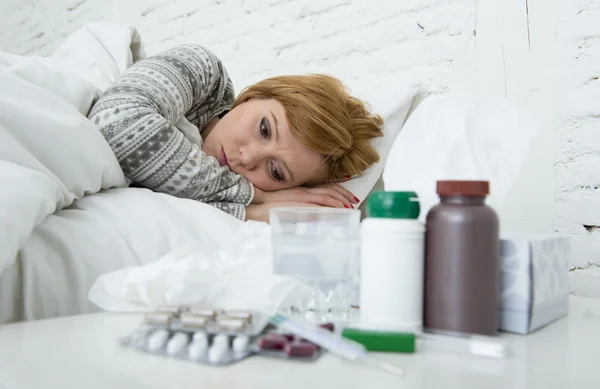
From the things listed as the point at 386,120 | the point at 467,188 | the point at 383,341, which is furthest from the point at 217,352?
the point at 386,120

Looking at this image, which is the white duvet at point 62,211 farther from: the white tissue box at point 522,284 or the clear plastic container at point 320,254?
the white tissue box at point 522,284

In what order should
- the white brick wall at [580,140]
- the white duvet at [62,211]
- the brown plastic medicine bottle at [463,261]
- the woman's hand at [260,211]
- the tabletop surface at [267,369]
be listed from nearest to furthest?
the tabletop surface at [267,369] < the brown plastic medicine bottle at [463,261] < the white duvet at [62,211] < the white brick wall at [580,140] < the woman's hand at [260,211]

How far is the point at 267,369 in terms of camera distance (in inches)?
16.6

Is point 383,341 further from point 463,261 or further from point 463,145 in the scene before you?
point 463,145

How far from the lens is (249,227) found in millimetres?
881

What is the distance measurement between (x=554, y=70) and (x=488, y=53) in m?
0.16

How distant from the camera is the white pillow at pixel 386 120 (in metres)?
1.36

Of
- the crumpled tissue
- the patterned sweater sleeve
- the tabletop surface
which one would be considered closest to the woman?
the patterned sweater sleeve

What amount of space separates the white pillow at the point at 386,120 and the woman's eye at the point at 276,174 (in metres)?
0.16

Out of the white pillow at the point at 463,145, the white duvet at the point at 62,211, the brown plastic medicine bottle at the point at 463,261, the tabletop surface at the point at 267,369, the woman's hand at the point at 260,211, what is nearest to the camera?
the tabletop surface at the point at 267,369

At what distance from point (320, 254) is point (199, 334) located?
177 mm

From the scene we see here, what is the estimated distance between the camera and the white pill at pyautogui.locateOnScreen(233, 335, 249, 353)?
1.45 feet

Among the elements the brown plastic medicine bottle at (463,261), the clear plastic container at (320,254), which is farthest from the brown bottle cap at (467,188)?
the clear plastic container at (320,254)

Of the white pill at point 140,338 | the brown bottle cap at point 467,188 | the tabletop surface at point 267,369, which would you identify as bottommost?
the tabletop surface at point 267,369
